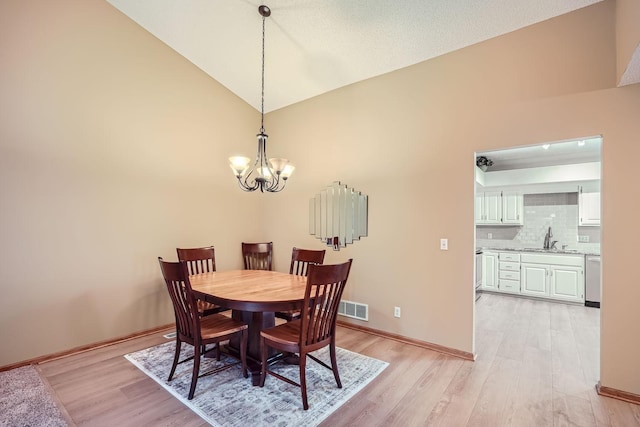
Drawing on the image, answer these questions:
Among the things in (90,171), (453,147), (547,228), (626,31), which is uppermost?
(626,31)

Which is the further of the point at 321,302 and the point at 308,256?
the point at 308,256

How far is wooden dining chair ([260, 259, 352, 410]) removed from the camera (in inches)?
82.4

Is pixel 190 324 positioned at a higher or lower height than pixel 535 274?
higher

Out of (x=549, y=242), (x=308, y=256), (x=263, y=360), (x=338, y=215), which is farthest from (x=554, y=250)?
(x=263, y=360)

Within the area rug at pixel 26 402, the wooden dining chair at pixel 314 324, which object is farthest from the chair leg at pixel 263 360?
the area rug at pixel 26 402

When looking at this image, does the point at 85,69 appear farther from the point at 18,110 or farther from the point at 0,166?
the point at 0,166

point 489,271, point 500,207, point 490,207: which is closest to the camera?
point 489,271

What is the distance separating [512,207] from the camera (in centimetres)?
592

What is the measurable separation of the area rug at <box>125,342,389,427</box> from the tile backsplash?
15.6 feet

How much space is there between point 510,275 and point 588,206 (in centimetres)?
177

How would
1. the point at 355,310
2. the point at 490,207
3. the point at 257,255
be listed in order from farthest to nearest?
1. the point at 490,207
2. the point at 257,255
3. the point at 355,310

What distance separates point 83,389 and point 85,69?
303 centimetres

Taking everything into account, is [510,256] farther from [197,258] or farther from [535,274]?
[197,258]

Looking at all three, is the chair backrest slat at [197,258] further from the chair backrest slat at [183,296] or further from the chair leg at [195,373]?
the chair leg at [195,373]
